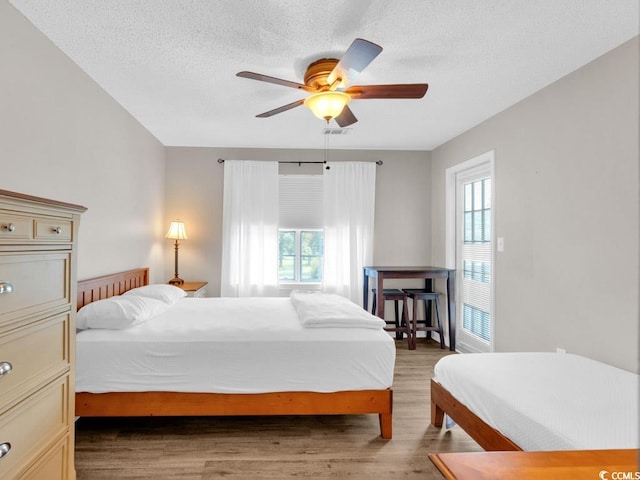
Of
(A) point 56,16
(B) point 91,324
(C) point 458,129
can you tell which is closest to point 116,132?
(A) point 56,16

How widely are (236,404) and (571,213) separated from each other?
2.54 meters

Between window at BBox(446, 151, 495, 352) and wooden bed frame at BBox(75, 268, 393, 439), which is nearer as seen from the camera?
wooden bed frame at BBox(75, 268, 393, 439)

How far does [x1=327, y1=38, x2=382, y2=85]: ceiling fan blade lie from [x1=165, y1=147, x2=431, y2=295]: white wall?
2.51 meters

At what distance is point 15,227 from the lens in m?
1.21

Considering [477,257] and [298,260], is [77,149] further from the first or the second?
[477,257]

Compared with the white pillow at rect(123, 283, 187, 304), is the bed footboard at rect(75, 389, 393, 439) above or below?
below

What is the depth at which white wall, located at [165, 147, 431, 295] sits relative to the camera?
437 cm

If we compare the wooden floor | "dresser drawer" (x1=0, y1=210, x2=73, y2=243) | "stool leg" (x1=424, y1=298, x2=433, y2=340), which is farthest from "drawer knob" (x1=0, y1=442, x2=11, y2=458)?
"stool leg" (x1=424, y1=298, x2=433, y2=340)

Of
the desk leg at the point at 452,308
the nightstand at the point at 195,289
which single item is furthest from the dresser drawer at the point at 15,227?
the desk leg at the point at 452,308

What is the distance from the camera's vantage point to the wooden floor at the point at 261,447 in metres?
1.86

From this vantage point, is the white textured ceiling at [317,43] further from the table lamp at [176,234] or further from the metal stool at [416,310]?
the metal stool at [416,310]

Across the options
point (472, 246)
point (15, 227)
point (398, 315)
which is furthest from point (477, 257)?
point (15, 227)

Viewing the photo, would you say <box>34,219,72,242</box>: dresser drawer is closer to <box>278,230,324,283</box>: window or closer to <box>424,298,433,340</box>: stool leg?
<box>278,230,324,283</box>: window

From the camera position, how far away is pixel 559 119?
2.50m
